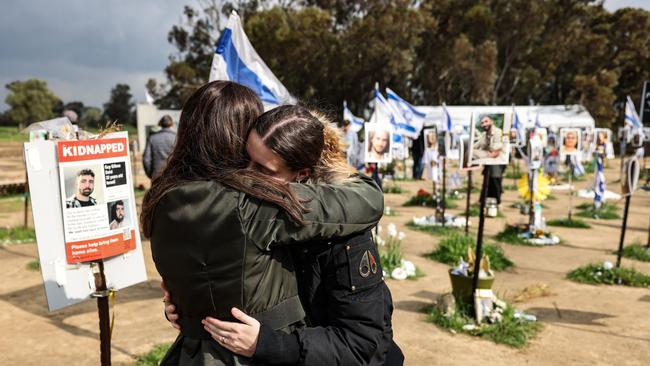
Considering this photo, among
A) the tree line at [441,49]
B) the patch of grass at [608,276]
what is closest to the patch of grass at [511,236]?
the patch of grass at [608,276]

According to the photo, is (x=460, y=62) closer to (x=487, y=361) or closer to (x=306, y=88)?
(x=306, y=88)

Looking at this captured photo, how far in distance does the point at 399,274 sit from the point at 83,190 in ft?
13.9

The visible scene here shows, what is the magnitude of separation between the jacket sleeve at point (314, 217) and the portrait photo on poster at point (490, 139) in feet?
11.0

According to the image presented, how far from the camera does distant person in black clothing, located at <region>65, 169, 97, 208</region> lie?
9.41ft

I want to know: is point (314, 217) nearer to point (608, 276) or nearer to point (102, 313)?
point (102, 313)

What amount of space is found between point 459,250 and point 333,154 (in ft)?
19.1

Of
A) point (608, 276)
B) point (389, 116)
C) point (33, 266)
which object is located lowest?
point (608, 276)

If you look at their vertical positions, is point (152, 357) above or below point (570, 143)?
below

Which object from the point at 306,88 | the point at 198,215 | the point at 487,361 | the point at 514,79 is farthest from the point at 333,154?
the point at 514,79

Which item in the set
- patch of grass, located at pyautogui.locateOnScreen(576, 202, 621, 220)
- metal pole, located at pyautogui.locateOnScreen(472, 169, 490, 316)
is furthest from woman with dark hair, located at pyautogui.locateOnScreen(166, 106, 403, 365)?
patch of grass, located at pyautogui.locateOnScreen(576, 202, 621, 220)

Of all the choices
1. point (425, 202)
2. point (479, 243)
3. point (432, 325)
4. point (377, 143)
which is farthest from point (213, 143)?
point (425, 202)

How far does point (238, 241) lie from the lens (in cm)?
131

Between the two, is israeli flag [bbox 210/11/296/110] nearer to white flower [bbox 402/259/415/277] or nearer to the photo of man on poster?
the photo of man on poster

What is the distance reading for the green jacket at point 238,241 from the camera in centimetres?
132
